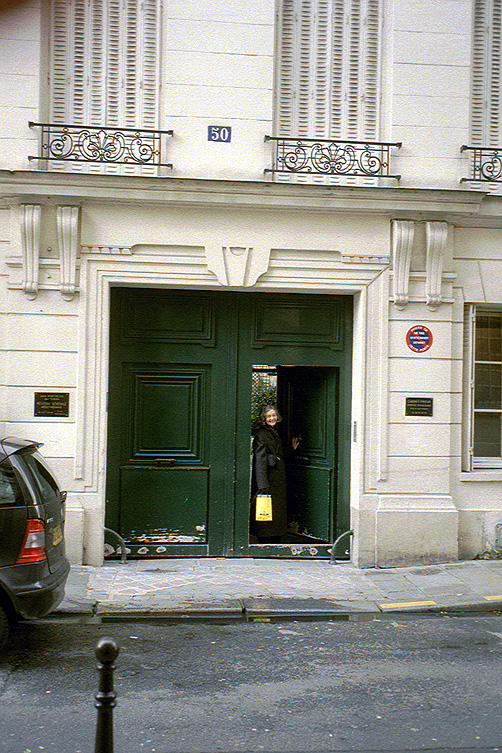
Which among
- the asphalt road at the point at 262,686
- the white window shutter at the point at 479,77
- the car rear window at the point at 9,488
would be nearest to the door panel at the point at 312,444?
the asphalt road at the point at 262,686

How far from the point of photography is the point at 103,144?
9.03m

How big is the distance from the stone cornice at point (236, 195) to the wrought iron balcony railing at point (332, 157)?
0.41 meters

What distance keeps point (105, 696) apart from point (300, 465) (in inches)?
285

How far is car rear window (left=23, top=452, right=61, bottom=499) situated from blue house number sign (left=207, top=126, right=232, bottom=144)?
4.51 meters

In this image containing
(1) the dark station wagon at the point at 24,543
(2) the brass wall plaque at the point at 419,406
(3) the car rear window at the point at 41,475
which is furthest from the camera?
(2) the brass wall plaque at the point at 419,406

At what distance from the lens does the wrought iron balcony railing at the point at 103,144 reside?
8.94 m

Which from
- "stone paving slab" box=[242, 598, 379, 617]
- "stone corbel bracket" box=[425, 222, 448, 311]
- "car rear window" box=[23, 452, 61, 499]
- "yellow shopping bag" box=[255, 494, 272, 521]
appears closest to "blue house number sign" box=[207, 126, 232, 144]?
"stone corbel bracket" box=[425, 222, 448, 311]

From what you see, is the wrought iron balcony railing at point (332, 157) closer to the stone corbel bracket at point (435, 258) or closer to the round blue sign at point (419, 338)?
the stone corbel bracket at point (435, 258)

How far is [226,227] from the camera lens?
9.09 m

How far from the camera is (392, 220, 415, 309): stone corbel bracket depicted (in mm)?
9164

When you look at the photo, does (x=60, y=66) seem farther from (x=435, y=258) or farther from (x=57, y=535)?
(x=57, y=535)

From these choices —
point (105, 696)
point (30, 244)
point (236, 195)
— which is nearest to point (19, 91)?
point (30, 244)

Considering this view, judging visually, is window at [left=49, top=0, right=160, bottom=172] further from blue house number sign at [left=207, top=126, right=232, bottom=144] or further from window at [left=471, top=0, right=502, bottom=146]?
window at [left=471, top=0, right=502, bottom=146]

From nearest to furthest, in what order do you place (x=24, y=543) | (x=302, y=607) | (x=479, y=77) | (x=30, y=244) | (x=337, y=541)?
(x=24, y=543), (x=302, y=607), (x=30, y=244), (x=337, y=541), (x=479, y=77)
